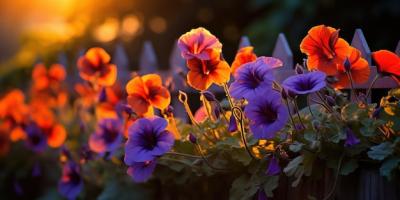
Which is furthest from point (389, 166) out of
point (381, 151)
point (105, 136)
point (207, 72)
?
point (105, 136)

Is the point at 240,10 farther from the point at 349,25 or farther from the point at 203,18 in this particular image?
the point at 349,25

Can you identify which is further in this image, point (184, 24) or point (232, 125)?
point (184, 24)

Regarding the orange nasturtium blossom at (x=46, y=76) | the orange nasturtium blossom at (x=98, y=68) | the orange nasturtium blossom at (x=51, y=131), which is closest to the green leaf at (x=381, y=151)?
the orange nasturtium blossom at (x=98, y=68)

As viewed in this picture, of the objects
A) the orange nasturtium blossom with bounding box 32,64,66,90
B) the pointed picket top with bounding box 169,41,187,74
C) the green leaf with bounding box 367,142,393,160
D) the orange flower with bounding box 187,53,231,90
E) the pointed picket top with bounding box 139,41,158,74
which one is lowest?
the green leaf with bounding box 367,142,393,160

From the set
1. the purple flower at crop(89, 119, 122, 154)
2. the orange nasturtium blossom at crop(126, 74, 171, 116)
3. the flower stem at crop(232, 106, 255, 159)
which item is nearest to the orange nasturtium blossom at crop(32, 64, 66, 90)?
the purple flower at crop(89, 119, 122, 154)

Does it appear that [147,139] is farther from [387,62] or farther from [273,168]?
[387,62]

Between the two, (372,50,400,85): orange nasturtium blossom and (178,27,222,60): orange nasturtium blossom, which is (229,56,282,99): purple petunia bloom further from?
(372,50,400,85): orange nasturtium blossom
